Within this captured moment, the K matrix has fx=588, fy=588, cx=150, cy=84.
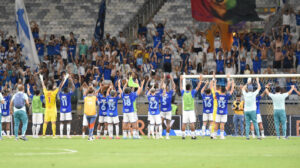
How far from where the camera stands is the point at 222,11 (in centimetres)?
3100

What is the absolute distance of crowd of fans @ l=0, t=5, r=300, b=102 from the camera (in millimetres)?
31234

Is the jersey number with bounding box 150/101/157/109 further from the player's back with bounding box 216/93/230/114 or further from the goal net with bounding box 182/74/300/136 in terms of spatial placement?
the goal net with bounding box 182/74/300/136

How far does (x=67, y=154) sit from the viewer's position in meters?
15.4

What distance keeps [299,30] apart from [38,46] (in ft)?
49.8

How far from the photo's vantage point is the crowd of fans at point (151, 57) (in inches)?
1230

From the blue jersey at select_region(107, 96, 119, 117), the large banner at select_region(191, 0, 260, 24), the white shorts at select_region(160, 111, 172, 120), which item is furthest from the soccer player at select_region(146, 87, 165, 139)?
the large banner at select_region(191, 0, 260, 24)

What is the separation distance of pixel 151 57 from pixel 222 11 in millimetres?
4660

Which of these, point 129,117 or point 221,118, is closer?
point 221,118

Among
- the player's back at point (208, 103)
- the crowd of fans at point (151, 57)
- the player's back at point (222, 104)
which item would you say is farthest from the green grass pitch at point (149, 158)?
the crowd of fans at point (151, 57)

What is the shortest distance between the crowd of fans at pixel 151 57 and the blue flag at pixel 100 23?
38cm

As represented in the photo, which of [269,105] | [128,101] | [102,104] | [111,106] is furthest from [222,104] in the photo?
[269,105]

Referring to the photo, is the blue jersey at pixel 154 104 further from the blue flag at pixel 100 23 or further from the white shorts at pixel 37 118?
the blue flag at pixel 100 23

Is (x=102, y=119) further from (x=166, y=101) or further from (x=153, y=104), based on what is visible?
(x=166, y=101)

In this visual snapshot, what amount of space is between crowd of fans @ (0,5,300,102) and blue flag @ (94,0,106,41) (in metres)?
0.38
